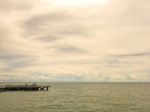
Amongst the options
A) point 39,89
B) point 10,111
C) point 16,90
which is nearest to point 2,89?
point 16,90

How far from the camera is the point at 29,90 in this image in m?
121

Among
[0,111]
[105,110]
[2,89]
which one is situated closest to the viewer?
[0,111]

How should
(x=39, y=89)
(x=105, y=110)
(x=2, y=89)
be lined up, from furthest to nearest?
(x=39, y=89), (x=2, y=89), (x=105, y=110)

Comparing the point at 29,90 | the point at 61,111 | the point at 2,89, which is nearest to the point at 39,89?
the point at 29,90

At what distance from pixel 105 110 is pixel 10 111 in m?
18.8

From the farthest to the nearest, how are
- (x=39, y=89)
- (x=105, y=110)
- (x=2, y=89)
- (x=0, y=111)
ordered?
(x=39, y=89), (x=2, y=89), (x=105, y=110), (x=0, y=111)

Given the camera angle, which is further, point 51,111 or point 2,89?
point 2,89

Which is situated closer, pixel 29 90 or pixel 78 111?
pixel 78 111

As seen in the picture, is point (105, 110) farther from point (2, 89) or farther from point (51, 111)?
point (2, 89)

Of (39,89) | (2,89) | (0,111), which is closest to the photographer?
(0,111)

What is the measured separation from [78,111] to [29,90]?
215 ft

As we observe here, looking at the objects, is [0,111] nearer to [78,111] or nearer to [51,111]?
[51,111]

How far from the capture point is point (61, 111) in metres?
59.0

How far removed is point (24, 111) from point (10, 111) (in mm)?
2660
